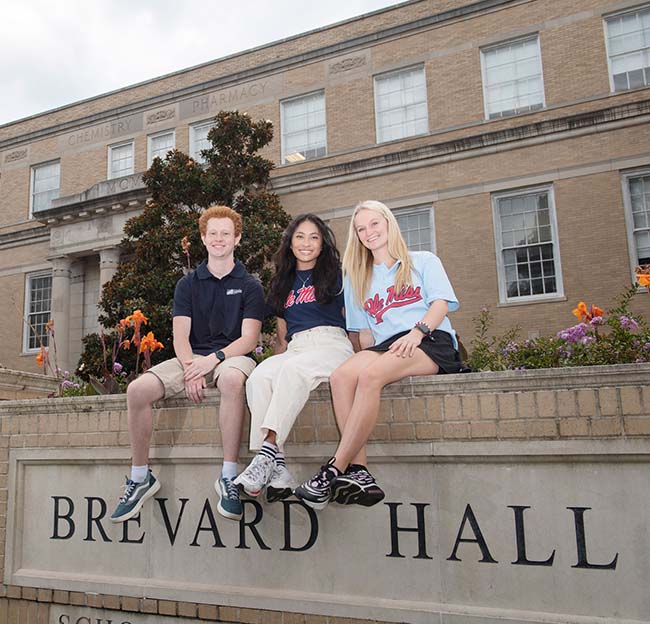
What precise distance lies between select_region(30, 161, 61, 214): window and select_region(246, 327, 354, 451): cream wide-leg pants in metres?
22.1

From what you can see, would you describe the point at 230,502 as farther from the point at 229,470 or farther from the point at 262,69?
the point at 262,69

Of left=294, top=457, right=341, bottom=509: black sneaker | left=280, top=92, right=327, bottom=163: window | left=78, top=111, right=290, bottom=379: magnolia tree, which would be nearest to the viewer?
left=294, top=457, right=341, bottom=509: black sneaker

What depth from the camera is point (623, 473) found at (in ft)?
11.9

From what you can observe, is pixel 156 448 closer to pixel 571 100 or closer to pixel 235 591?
pixel 235 591

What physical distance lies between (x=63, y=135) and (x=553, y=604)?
2433 centimetres

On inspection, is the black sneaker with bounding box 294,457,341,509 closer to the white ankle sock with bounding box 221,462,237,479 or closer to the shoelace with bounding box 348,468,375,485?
the shoelace with bounding box 348,468,375,485

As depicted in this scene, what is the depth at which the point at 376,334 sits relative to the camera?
14.3 feet

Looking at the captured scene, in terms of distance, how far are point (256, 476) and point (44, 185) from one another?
23.4 metres

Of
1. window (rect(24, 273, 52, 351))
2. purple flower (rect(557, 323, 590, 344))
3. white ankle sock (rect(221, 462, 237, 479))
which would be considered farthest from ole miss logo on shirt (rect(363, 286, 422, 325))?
window (rect(24, 273, 52, 351))

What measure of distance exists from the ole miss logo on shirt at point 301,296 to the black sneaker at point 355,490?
1.37m

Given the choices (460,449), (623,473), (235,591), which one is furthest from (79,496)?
(623,473)

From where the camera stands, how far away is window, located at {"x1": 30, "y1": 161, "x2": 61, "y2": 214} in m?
24.0

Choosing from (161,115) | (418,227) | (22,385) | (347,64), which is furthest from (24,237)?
(22,385)

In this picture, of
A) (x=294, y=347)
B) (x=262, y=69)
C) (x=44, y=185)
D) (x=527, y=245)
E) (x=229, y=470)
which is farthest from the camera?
(x=44, y=185)
